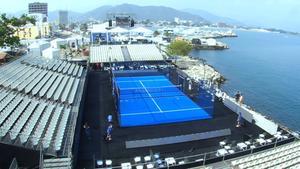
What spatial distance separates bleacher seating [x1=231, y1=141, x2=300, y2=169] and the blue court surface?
6.31m

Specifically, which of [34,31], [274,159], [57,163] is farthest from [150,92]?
[34,31]

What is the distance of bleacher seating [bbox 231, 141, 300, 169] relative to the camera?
15.7 m

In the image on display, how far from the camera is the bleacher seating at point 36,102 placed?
47.2 ft

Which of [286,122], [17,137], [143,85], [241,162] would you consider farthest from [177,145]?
[286,122]

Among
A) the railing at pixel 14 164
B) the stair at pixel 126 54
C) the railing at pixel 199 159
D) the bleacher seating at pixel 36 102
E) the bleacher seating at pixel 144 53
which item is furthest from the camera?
the bleacher seating at pixel 144 53

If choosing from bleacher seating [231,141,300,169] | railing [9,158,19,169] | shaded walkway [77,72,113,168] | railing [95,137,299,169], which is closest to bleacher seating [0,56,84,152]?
railing [9,158,19,169]

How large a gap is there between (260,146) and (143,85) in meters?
17.6

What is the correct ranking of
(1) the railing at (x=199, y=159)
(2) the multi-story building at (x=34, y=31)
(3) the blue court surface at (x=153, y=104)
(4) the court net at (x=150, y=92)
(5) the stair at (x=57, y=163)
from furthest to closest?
1. (2) the multi-story building at (x=34, y=31)
2. (4) the court net at (x=150, y=92)
3. (3) the blue court surface at (x=153, y=104)
4. (1) the railing at (x=199, y=159)
5. (5) the stair at (x=57, y=163)

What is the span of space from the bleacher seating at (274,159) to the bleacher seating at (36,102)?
910 cm

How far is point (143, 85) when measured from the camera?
108ft

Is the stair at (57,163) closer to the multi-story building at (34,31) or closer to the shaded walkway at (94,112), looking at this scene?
the shaded walkway at (94,112)

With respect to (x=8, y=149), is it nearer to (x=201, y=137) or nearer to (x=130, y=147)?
(x=130, y=147)

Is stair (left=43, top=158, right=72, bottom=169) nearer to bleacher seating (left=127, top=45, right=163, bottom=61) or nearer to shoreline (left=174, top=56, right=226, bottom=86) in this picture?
bleacher seating (left=127, top=45, right=163, bottom=61)

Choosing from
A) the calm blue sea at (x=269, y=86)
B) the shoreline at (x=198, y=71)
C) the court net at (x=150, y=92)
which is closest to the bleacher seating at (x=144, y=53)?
the shoreline at (x=198, y=71)
